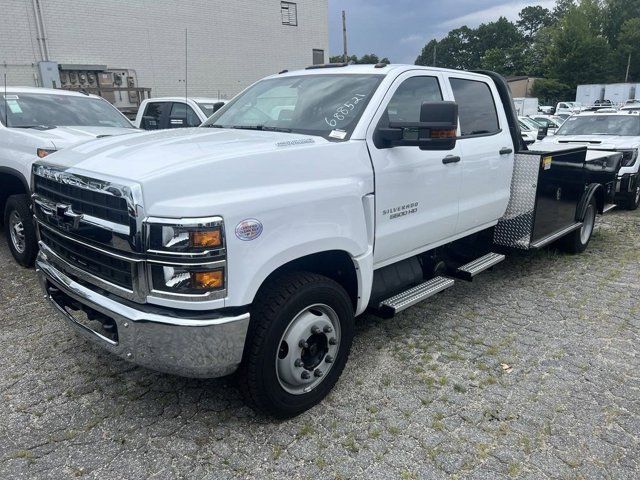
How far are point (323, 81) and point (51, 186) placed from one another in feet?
6.64

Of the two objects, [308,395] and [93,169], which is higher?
[93,169]

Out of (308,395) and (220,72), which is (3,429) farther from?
(220,72)

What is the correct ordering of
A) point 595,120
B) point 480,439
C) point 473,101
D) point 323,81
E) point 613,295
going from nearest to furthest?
point 480,439
point 323,81
point 473,101
point 613,295
point 595,120

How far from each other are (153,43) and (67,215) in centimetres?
1817

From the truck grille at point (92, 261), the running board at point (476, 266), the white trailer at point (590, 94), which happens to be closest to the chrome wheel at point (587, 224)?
the running board at point (476, 266)

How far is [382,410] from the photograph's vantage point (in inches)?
122

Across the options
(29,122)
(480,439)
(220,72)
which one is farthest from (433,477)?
(220,72)

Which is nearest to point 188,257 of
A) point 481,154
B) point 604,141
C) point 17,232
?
point 481,154

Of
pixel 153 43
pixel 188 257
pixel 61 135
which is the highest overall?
pixel 153 43

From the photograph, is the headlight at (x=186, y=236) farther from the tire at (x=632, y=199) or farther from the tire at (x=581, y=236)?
the tire at (x=632, y=199)

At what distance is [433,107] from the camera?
10.00 ft

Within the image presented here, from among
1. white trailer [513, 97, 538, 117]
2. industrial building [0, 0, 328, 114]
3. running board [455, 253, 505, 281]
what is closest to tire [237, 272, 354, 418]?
running board [455, 253, 505, 281]

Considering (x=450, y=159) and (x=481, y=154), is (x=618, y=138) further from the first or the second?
(x=450, y=159)

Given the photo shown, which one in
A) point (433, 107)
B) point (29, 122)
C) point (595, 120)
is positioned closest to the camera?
point (433, 107)
